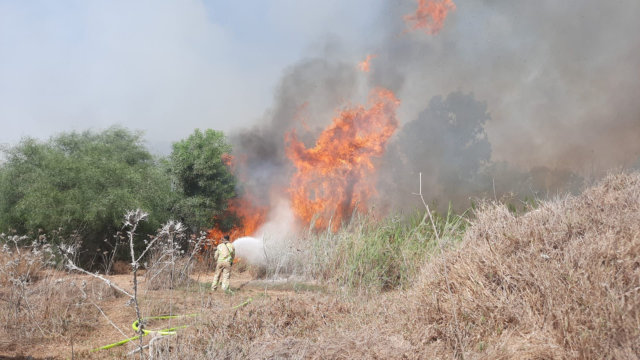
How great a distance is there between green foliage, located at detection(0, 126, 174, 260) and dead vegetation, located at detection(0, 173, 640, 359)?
35.0 feet

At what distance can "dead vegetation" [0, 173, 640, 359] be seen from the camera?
3.57m

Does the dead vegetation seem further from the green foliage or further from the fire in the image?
the fire

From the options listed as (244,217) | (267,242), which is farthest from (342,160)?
(267,242)

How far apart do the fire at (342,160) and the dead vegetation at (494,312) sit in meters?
20.5

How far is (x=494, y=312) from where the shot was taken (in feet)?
13.9

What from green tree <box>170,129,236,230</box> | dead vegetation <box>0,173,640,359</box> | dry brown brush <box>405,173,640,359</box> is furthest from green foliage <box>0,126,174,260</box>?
dry brown brush <box>405,173,640,359</box>

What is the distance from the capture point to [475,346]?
3998mm

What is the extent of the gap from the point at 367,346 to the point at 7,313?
5929mm

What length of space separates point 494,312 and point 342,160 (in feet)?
75.2

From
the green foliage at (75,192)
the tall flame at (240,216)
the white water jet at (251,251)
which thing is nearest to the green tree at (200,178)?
the tall flame at (240,216)

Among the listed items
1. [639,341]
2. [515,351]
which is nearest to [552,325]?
[515,351]

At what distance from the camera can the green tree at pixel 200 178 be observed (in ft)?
75.2

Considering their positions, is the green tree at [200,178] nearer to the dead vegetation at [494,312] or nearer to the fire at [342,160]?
the fire at [342,160]

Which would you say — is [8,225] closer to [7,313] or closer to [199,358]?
[7,313]
